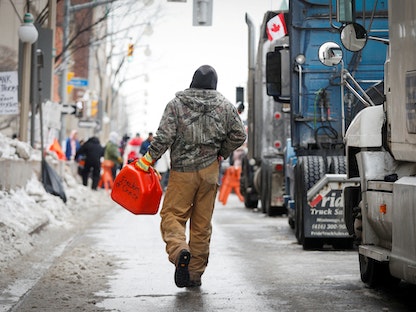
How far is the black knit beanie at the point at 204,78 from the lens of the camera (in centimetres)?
980

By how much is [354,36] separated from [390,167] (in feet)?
3.50

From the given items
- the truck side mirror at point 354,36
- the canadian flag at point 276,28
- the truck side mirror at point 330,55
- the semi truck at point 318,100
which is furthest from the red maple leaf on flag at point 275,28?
the truck side mirror at point 354,36

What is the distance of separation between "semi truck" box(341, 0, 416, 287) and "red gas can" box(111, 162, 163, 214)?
1.66m

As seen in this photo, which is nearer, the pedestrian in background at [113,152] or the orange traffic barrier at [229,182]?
the orange traffic barrier at [229,182]

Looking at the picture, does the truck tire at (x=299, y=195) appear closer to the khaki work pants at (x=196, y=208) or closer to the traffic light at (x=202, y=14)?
the khaki work pants at (x=196, y=208)

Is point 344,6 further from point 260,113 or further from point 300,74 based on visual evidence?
point 260,113

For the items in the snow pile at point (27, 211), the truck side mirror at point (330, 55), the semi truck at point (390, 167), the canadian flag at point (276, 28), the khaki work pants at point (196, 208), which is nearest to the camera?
the semi truck at point (390, 167)

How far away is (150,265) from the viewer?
38.2 feet

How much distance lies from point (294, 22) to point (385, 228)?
21.7 feet

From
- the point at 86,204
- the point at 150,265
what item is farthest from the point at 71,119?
the point at 150,265

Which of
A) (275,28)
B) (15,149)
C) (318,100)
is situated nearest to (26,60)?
(15,149)

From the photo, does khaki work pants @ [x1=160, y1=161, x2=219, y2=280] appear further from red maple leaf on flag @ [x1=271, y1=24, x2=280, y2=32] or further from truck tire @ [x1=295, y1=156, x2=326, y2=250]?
red maple leaf on flag @ [x1=271, y1=24, x2=280, y2=32]

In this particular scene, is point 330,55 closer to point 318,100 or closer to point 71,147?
point 318,100

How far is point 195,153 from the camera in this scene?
9.69 m
